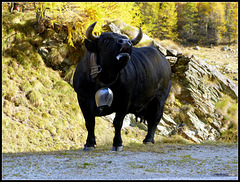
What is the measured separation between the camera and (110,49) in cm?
496

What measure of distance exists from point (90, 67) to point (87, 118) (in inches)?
40.6

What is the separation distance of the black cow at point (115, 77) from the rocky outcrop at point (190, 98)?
27.8 feet

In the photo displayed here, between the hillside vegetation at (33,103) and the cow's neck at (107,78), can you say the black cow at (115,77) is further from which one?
the hillside vegetation at (33,103)

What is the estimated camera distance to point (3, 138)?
10062 mm

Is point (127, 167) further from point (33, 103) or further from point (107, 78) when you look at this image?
point (33, 103)

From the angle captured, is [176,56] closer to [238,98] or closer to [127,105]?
[238,98]

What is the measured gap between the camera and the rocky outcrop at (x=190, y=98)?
14.8 meters

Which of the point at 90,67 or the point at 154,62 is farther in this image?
the point at 154,62

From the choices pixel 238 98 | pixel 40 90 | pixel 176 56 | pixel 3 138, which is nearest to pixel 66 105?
pixel 40 90

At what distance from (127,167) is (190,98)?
12230mm

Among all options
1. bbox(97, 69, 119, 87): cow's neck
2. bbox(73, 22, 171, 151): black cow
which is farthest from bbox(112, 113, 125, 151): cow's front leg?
bbox(97, 69, 119, 87): cow's neck

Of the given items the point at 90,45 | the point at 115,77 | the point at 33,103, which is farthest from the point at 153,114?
the point at 33,103

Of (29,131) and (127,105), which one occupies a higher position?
(127,105)

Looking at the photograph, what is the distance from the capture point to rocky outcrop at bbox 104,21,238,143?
1475 centimetres
